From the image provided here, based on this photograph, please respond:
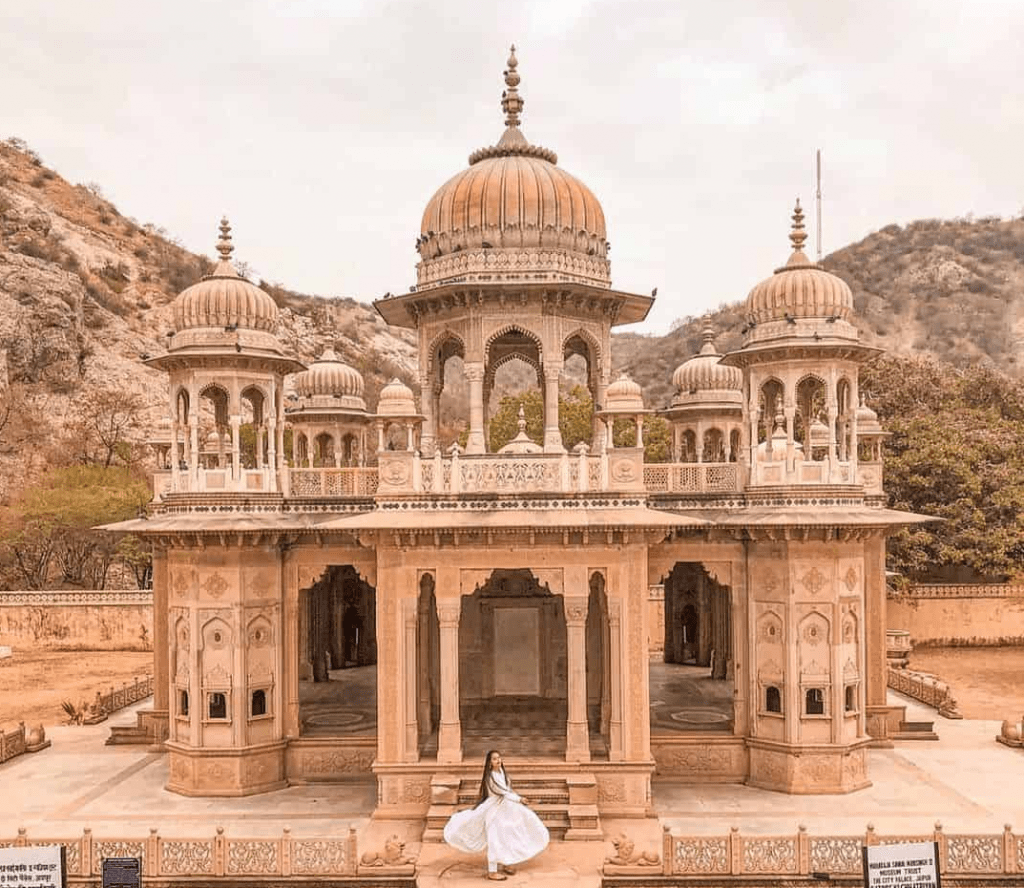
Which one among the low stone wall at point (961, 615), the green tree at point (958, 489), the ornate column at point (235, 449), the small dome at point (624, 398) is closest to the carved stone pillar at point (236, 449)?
the ornate column at point (235, 449)

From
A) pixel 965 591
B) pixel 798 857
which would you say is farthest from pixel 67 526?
pixel 798 857

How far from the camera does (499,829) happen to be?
46.9ft

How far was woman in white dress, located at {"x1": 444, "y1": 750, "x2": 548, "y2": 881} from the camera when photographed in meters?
14.2

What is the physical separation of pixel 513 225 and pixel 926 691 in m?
16.8

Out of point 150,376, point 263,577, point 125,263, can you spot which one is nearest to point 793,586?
point 263,577

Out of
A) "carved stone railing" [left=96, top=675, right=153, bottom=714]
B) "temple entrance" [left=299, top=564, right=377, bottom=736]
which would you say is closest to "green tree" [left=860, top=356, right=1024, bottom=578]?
"temple entrance" [left=299, top=564, right=377, bottom=736]

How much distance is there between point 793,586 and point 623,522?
13.2ft

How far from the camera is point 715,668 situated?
24906mm

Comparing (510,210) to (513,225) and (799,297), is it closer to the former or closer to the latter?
(513,225)

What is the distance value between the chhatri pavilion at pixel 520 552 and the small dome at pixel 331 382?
777 cm

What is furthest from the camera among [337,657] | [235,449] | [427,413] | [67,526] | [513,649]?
[67,526]

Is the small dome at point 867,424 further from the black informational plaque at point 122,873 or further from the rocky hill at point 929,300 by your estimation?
the rocky hill at point 929,300

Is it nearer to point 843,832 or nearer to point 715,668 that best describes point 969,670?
point 715,668

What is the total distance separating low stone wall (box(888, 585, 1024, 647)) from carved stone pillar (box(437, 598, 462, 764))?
26754 mm
